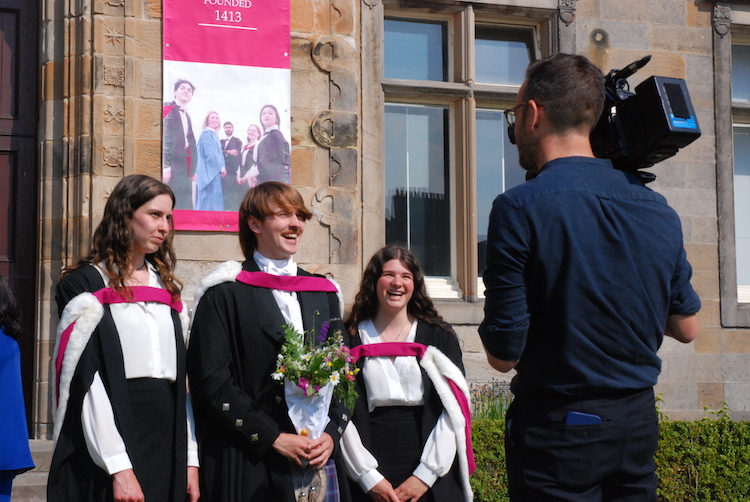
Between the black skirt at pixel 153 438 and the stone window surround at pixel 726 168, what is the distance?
6.06 metres

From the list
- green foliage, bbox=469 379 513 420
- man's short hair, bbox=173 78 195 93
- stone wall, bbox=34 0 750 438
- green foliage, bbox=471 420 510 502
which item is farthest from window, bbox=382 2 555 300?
man's short hair, bbox=173 78 195 93

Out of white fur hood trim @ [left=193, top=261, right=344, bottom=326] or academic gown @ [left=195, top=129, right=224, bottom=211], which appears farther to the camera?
academic gown @ [left=195, top=129, right=224, bottom=211]

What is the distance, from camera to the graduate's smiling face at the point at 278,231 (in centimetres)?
364

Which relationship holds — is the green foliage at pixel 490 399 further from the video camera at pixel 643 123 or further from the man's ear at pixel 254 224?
the video camera at pixel 643 123

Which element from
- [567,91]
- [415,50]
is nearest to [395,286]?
[567,91]

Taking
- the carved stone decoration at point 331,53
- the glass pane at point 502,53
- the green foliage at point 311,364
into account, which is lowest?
the green foliage at point 311,364

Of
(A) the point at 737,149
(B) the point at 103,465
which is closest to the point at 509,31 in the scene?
(A) the point at 737,149

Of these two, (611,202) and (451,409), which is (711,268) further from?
(611,202)

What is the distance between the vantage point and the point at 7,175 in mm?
6801

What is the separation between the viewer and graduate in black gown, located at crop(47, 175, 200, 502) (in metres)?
3.15

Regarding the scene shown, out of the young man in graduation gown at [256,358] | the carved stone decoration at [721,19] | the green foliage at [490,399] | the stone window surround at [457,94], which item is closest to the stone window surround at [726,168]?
the carved stone decoration at [721,19]

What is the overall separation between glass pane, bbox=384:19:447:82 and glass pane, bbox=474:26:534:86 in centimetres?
37

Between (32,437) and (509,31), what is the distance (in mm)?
5502

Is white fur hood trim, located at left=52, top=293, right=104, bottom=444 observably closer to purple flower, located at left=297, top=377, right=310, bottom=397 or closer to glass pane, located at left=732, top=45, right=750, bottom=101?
purple flower, located at left=297, top=377, right=310, bottom=397
